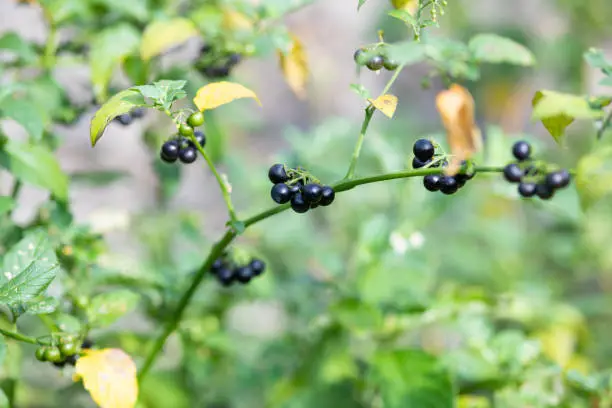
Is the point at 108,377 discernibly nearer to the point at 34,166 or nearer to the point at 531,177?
the point at 34,166

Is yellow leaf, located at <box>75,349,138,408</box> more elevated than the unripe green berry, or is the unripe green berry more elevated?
the unripe green berry

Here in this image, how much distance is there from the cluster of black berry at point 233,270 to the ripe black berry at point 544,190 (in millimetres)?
557

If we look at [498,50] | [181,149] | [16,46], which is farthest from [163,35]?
[498,50]

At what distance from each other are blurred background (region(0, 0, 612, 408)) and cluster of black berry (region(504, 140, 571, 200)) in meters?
0.21

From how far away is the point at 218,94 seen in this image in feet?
3.58

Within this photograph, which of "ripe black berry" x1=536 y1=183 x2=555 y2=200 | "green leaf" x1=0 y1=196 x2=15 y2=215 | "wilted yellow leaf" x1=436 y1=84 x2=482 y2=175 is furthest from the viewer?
"wilted yellow leaf" x1=436 y1=84 x2=482 y2=175

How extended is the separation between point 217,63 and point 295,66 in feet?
0.58

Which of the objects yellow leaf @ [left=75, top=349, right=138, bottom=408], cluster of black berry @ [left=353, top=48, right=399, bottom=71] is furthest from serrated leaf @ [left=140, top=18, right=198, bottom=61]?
yellow leaf @ [left=75, top=349, right=138, bottom=408]

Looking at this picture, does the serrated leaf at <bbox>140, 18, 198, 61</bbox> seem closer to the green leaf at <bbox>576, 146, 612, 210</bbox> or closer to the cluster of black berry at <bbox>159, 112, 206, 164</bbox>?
the cluster of black berry at <bbox>159, 112, 206, 164</bbox>

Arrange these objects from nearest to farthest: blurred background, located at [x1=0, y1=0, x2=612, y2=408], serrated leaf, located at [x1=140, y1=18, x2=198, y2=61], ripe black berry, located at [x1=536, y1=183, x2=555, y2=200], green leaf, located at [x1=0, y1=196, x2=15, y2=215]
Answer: ripe black berry, located at [x1=536, y1=183, x2=555, y2=200] < green leaf, located at [x1=0, y1=196, x2=15, y2=215] < serrated leaf, located at [x1=140, y1=18, x2=198, y2=61] < blurred background, located at [x1=0, y1=0, x2=612, y2=408]

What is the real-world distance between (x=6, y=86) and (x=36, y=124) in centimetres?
14

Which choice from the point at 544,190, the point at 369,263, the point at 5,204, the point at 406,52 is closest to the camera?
the point at 406,52

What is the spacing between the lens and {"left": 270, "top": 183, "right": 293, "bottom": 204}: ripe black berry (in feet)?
3.33

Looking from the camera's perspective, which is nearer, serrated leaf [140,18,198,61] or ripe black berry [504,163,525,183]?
ripe black berry [504,163,525,183]
